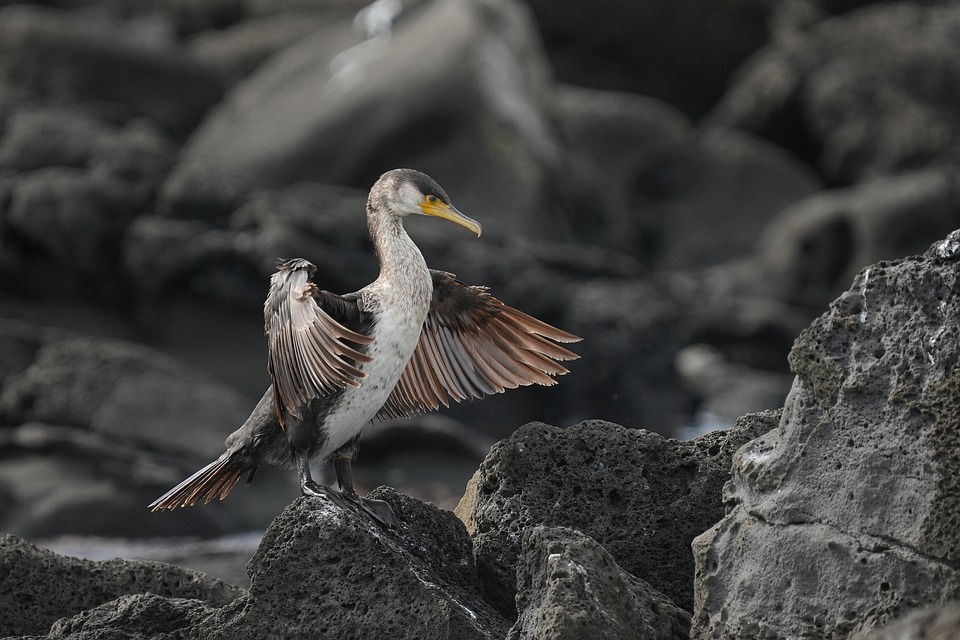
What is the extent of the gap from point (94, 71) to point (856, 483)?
16076 millimetres

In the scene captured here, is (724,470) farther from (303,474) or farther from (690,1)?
(690,1)

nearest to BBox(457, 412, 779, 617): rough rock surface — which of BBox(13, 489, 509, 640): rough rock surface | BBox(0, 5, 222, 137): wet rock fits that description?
BBox(13, 489, 509, 640): rough rock surface

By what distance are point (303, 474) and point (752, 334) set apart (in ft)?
46.0

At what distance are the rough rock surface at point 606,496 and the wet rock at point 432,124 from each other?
10.9 metres

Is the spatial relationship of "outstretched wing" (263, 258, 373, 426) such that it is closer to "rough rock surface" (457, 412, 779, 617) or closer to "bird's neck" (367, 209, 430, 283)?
"bird's neck" (367, 209, 430, 283)

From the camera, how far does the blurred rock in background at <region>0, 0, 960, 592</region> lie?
1189 centimetres

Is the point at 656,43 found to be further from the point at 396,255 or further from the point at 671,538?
the point at 671,538

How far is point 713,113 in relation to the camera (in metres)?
24.3

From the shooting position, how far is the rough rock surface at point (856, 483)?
418 centimetres

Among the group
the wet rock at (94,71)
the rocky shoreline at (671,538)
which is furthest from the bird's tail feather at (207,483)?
the wet rock at (94,71)

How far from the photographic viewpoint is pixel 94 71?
18719 mm

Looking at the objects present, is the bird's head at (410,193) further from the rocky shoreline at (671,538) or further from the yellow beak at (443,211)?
the rocky shoreline at (671,538)

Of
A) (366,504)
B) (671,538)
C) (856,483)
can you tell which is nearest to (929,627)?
(856,483)

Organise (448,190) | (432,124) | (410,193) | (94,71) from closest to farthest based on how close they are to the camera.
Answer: (410,193), (448,190), (432,124), (94,71)
